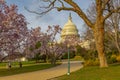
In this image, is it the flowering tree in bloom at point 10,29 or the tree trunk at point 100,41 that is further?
the flowering tree in bloom at point 10,29

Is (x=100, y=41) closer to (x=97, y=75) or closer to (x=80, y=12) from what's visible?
(x=80, y=12)

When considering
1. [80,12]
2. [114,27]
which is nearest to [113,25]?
[114,27]

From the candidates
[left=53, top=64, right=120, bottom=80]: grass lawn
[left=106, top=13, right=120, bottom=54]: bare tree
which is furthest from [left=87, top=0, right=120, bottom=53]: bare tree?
[left=53, top=64, right=120, bottom=80]: grass lawn

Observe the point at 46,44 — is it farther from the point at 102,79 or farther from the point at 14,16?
the point at 102,79

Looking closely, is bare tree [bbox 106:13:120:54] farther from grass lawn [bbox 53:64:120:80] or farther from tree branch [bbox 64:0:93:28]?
grass lawn [bbox 53:64:120:80]

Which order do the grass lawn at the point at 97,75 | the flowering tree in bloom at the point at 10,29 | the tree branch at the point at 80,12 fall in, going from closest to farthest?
1. the grass lawn at the point at 97,75
2. the tree branch at the point at 80,12
3. the flowering tree in bloom at the point at 10,29

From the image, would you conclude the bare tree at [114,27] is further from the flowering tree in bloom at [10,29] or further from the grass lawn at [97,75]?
the grass lawn at [97,75]

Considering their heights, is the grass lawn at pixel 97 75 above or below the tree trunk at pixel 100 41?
below

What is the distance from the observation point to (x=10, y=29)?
34.1m

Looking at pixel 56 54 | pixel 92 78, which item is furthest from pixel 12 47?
pixel 56 54

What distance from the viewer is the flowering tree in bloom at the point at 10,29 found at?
110 feet

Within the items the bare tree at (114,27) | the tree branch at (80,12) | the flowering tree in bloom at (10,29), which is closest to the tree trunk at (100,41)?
the tree branch at (80,12)

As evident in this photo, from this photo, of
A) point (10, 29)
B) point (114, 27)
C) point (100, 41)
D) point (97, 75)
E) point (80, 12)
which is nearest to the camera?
point (97, 75)

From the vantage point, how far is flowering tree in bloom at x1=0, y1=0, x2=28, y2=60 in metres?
33.5
